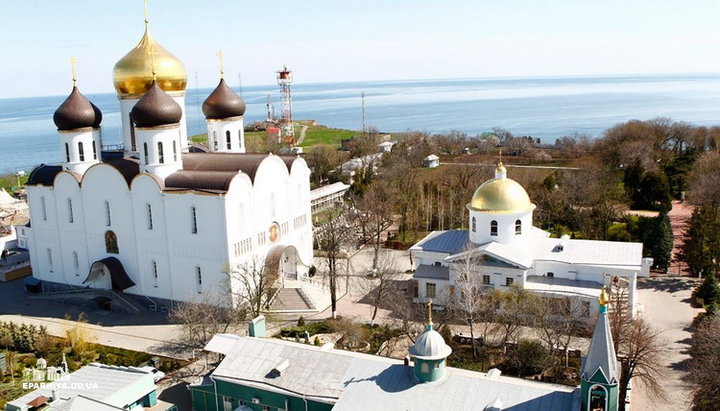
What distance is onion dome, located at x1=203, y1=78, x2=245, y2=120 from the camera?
31000 mm

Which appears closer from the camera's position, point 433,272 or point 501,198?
point 501,198

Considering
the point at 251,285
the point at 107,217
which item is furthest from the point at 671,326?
the point at 107,217

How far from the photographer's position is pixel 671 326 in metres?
23.4

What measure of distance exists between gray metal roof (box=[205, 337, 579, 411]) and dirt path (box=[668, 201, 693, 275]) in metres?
17.3

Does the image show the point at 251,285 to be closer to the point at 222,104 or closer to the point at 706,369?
the point at 222,104

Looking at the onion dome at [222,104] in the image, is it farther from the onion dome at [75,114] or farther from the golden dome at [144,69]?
the onion dome at [75,114]

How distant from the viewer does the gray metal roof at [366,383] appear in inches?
553

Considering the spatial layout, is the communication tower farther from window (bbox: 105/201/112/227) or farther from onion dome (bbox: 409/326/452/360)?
onion dome (bbox: 409/326/452/360)

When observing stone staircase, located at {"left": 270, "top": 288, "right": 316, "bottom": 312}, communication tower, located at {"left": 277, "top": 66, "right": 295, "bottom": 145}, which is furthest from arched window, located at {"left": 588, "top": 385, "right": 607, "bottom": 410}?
communication tower, located at {"left": 277, "top": 66, "right": 295, "bottom": 145}

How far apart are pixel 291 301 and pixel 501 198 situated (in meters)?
9.68

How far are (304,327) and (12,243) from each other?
71.3 ft

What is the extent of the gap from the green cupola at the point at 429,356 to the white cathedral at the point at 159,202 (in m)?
12.6

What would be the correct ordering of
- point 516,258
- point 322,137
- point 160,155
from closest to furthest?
point 516,258, point 160,155, point 322,137

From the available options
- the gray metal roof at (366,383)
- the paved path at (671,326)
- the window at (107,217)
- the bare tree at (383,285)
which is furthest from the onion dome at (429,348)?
the window at (107,217)
